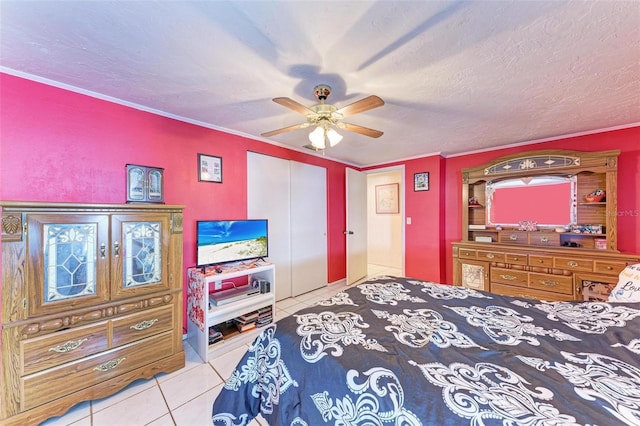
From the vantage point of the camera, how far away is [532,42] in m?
1.33

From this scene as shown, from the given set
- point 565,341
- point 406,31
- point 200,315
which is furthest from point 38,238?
point 565,341

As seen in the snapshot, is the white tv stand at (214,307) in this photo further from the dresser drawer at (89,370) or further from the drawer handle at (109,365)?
the drawer handle at (109,365)

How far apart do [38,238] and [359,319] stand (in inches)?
78.8

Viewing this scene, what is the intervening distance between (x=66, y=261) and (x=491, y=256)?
169 inches

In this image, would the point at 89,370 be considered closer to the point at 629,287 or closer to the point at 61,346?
the point at 61,346

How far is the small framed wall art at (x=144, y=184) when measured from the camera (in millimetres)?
1963

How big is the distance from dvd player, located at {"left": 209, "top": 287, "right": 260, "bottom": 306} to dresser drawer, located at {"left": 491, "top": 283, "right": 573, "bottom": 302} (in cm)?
301

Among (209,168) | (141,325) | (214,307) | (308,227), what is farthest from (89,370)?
(308,227)

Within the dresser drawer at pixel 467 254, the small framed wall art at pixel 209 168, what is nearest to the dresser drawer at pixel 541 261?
the dresser drawer at pixel 467 254

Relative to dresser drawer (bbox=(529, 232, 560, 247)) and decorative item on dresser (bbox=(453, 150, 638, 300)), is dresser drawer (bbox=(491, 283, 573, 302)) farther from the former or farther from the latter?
dresser drawer (bbox=(529, 232, 560, 247))

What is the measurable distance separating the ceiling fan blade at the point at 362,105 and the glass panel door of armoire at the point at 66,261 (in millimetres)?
1822

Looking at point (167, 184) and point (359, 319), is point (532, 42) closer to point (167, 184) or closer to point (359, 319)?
point (359, 319)

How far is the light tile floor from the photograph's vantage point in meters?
1.46

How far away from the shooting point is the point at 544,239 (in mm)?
3064
